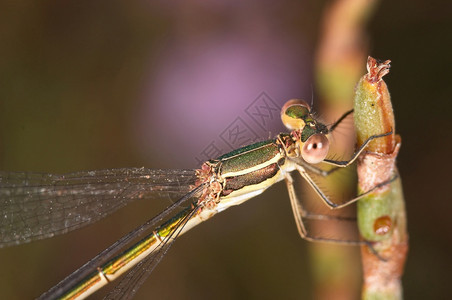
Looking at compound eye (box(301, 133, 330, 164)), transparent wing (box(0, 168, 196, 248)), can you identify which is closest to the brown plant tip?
compound eye (box(301, 133, 330, 164))

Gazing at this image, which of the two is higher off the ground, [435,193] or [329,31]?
[329,31]

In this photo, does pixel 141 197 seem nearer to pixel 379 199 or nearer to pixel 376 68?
pixel 379 199

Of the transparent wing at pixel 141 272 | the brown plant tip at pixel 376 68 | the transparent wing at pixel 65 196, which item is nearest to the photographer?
the brown plant tip at pixel 376 68

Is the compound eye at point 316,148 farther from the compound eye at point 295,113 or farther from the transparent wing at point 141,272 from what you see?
the transparent wing at point 141,272

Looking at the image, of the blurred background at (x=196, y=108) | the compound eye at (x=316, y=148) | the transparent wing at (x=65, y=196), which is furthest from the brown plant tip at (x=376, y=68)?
the transparent wing at (x=65, y=196)

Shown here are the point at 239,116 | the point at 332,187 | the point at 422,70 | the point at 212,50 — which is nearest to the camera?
the point at 332,187

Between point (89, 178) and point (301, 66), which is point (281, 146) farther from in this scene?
point (89, 178)

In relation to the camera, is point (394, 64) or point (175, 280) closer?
point (394, 64)

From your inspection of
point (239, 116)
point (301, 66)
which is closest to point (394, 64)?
point (301, 66)
